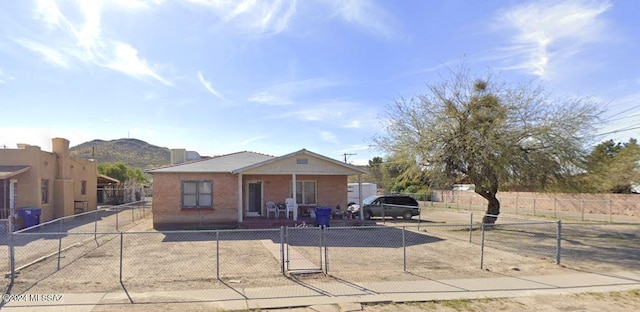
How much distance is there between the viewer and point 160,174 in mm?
20484

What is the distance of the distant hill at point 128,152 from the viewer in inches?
4141

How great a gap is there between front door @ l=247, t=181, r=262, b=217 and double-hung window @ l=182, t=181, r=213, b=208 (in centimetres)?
253

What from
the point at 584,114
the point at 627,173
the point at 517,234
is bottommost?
the point at 517,234

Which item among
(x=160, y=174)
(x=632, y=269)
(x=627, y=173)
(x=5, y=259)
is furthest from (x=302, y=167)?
(x=627, y=173)

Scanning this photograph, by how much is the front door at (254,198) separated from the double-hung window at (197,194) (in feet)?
8.31

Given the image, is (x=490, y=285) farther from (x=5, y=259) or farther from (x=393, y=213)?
(x=393, y=213)

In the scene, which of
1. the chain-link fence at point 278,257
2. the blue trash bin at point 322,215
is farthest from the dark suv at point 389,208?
the chain-link fence at point 278,257

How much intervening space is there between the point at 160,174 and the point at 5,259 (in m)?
9.01

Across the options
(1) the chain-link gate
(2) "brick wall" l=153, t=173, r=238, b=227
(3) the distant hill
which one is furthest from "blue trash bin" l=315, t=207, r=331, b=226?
(3) the distant hill

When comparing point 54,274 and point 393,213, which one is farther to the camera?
point 393,213

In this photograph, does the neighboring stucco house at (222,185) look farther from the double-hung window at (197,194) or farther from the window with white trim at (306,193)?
the window with white trim at (306,193)

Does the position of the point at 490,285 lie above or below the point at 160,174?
below

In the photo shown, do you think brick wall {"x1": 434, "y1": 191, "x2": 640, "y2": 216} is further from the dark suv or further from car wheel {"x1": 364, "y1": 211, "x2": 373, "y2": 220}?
car wheel {"x1": 364, "y1": 211, "x2": 373, "y2": 220}

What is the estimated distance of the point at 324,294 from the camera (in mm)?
7996
